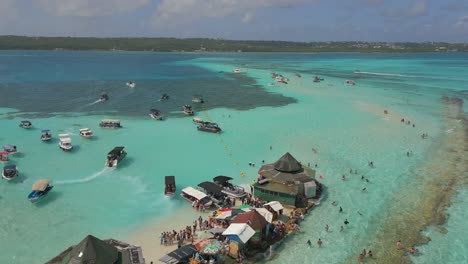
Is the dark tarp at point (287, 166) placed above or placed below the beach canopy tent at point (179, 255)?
above

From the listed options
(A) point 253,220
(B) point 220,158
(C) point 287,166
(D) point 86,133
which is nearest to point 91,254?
(A) point 253,220

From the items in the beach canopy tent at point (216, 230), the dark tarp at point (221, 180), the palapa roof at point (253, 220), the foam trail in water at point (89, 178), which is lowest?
the foam trail in water at point (89, 178)

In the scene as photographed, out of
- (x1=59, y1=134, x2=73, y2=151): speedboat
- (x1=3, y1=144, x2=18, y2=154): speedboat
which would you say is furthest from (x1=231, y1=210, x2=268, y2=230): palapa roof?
(x1=3, y1=144, x2=18, y2=154): speedboat

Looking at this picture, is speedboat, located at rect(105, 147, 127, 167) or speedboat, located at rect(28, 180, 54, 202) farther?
speedboat, located at rect(105, 147, 127, 167)

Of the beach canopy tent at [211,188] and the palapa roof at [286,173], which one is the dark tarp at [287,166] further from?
the beach canopy tent at [211,188]

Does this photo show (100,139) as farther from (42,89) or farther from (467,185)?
(42,89)

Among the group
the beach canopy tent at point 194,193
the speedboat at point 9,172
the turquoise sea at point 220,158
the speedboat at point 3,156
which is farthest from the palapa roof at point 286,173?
the speedboat at point 3,156

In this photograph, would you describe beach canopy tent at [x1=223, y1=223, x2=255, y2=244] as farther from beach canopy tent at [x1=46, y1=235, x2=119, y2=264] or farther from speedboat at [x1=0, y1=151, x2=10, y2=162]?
speedboat at [x1=0, y1=151, x2=10, y2=162]
